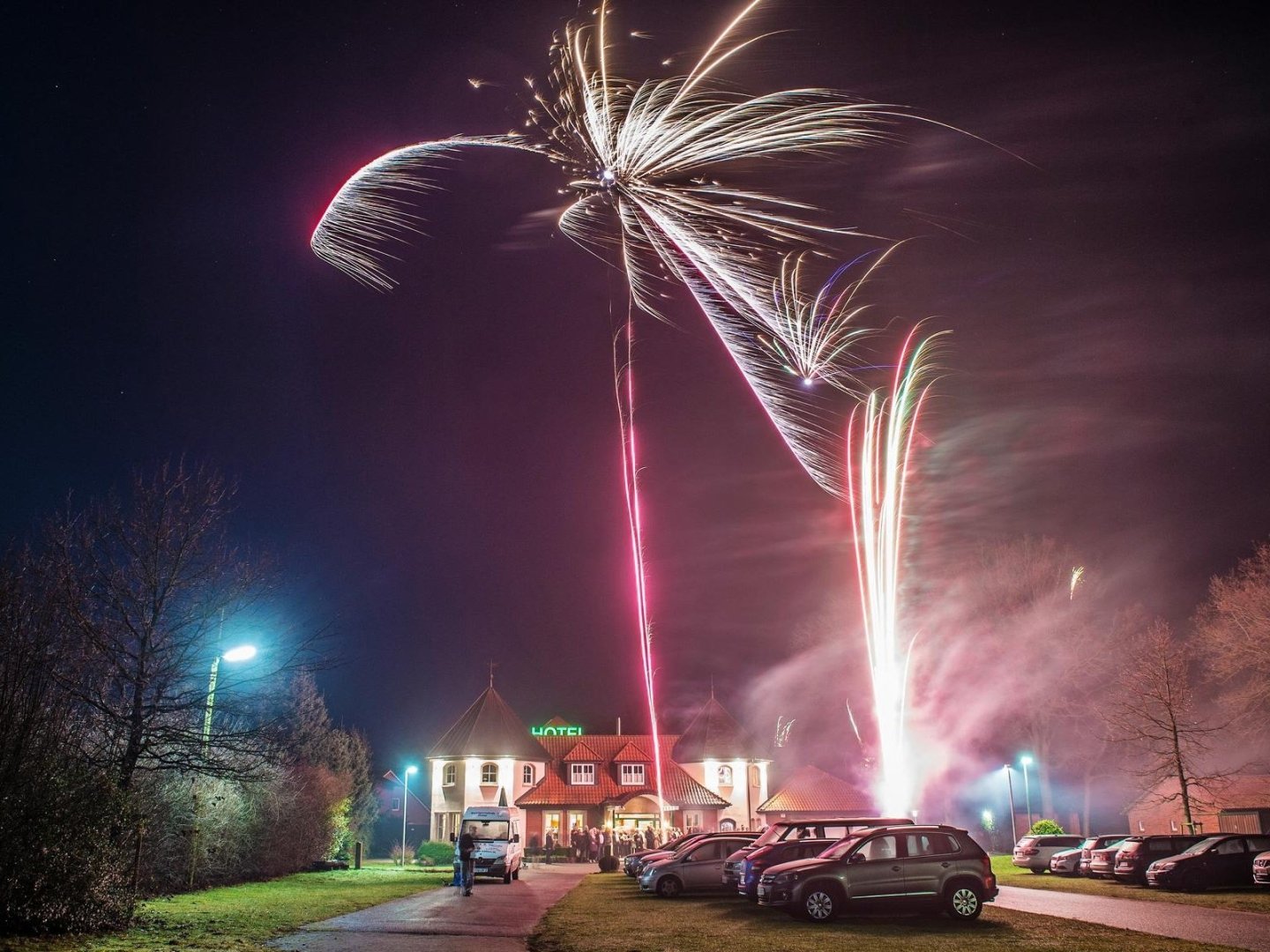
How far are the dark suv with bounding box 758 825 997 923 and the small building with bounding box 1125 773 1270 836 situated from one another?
34.5 meters

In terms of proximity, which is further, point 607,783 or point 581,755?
point 581,755

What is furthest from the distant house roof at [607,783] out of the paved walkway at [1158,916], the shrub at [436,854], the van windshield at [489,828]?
the paved walkway at [1158,916]

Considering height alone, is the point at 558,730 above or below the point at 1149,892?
above

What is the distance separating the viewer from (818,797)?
5934 cm

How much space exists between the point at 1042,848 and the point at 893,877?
19.5 m

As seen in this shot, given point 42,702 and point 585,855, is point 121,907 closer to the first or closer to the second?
point 42,702

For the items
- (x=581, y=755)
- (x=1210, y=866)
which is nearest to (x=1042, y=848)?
(x=1210, y=866)

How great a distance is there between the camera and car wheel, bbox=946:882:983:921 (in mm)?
17609

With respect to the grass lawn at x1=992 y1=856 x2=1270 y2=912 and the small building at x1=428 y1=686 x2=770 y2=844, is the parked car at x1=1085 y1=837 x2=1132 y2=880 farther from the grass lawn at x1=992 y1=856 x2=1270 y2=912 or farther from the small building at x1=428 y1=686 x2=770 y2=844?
the small building at x1=428 y1=686 x2=770 y2=844

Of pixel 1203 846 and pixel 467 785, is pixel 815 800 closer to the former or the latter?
pixel 467 785

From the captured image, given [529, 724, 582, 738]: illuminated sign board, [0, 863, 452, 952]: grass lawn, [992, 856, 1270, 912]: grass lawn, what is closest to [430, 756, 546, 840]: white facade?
[529, 724, 582, 738]: illuminated sign board

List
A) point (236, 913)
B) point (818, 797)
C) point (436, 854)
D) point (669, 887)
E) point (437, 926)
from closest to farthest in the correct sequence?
point (437, 926) < point (236, 913) < point (669, 887) < point (436, 854) < point (818, 797)

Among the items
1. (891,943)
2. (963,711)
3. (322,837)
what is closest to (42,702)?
(891,943)

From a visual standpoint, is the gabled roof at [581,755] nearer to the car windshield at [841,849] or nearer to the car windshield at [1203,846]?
the car windshield at [1203,846]
